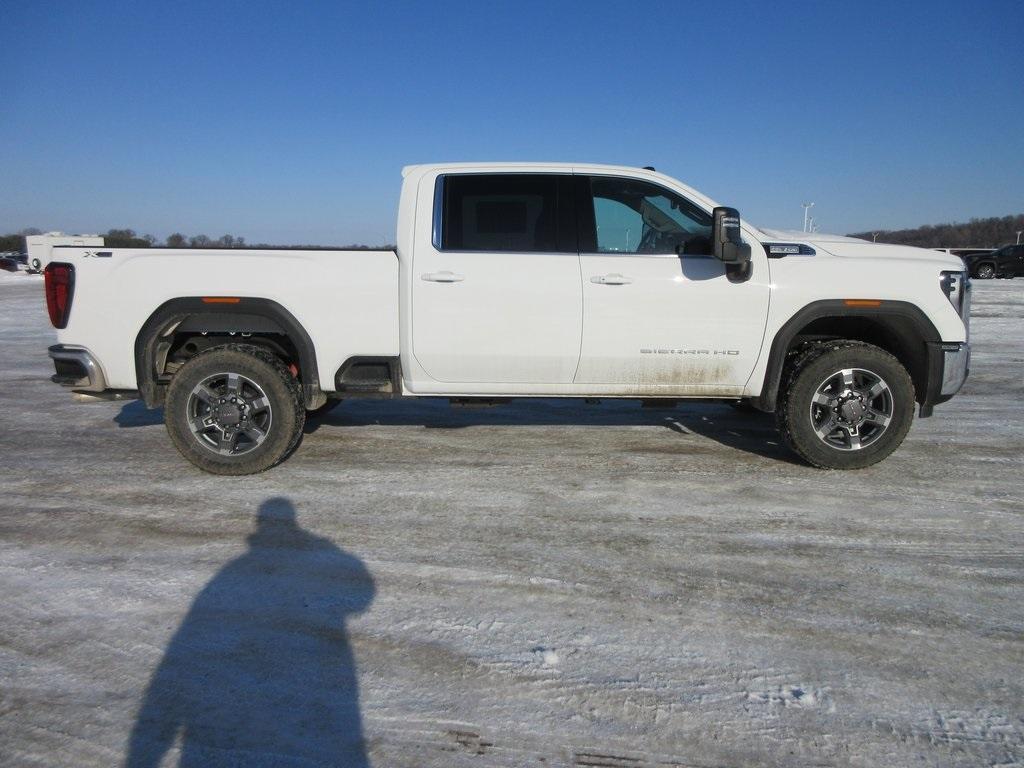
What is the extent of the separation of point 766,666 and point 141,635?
251cm

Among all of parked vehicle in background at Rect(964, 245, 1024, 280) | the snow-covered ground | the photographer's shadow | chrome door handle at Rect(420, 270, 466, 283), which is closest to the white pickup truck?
chrome door handle at Rect(420, 270, 466, 283)

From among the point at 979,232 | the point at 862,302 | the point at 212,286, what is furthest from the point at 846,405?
the point at 979,232

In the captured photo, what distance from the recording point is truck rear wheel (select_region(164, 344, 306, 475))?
4.71m

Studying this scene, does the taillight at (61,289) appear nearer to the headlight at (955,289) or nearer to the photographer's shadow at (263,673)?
the photographer's shadow at (263,673)

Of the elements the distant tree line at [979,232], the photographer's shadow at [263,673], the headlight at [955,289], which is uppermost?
the distant tree line at [979,232]

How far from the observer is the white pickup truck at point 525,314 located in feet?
15.2

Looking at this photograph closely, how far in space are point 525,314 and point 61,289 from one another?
3131mm

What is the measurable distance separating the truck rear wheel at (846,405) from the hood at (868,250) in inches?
24.9

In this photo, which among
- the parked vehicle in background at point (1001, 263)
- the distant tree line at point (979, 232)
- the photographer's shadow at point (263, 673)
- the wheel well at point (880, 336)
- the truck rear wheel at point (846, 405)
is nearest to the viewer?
the photographer's shadow at point (263, 673)

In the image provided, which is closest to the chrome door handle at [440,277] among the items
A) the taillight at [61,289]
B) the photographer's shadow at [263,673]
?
the photographer's shadow at [263,673]

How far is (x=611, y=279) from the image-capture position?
182 inches

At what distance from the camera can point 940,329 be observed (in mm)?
4707

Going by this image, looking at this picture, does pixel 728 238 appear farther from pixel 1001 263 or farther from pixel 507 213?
pixel 1001 263

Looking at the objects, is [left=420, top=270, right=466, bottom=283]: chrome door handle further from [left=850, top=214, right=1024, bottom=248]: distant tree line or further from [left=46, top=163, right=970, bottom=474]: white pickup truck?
[left=850, top=214, right=1024, bottom=248]: distant tree line
